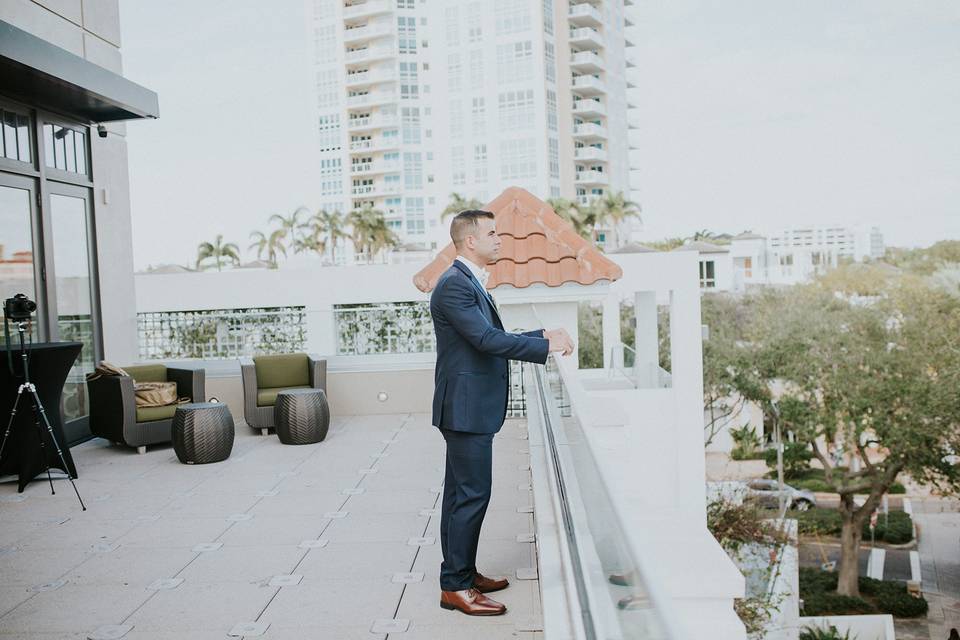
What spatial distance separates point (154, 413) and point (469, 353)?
5598 millimetres

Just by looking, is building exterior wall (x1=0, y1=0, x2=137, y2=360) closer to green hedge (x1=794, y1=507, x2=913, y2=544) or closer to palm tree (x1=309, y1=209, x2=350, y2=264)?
green hedge (x1=794, y1=507, x2=913, y2=544)

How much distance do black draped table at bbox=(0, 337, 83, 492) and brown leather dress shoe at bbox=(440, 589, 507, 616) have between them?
423 centimetres

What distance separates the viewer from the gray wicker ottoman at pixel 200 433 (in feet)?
24.5

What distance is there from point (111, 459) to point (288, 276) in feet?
80.8

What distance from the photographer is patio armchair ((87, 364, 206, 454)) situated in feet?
25.9

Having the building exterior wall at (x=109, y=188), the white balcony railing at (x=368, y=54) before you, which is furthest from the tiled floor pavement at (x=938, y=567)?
the white balcony railing at (x=368, y=54)

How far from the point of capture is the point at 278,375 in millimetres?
9453

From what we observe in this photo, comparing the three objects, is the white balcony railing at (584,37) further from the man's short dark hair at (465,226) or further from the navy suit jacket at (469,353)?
the navy suit jacket at (469,353)

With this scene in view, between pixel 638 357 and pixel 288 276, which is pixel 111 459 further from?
pixel 288 276

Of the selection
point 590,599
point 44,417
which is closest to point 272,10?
point 44,417

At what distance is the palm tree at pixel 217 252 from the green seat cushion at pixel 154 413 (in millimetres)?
55589

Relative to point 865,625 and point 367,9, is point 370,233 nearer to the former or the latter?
point 367,9

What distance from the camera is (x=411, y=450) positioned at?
794 cm

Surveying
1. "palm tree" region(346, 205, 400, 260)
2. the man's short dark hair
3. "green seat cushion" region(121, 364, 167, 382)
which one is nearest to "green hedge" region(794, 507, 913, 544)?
"green seat cushion" region(121, 364, 167, 382)
